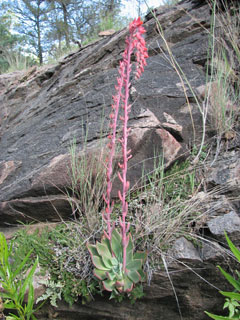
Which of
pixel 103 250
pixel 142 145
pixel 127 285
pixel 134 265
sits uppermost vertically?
pixel 142 145

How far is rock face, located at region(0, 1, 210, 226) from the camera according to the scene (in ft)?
8.54

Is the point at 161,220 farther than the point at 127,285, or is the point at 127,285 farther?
the point at 161,220

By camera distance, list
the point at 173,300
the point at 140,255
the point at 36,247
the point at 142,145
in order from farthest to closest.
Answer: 1. the point at 142,145
2. the point at 36,247
3. the point at 173,300
4. the point at 140,255

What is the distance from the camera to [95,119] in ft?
10.1

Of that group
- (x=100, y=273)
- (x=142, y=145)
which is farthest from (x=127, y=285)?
(x=142, y=145)

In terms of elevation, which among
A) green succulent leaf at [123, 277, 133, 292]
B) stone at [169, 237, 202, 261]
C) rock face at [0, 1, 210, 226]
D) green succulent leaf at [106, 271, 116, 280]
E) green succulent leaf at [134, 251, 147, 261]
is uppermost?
rock face at [0, 1, 210, 226]

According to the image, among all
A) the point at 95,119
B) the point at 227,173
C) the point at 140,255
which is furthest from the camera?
the point at 95,119

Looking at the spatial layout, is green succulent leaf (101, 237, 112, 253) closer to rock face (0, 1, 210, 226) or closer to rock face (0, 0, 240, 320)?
rock face (0, 0, 240, 320)

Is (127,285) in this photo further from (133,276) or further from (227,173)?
(227,173)

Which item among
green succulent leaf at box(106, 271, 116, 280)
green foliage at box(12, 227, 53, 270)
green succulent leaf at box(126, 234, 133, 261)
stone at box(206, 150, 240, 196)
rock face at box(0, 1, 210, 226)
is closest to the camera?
green succulent leaf at box(106, 271, 116, 280)

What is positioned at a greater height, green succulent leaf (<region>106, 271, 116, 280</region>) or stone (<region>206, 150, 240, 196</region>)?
stone (<region>206, 150, 240, 196</region>)

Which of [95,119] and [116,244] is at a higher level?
[95,119]

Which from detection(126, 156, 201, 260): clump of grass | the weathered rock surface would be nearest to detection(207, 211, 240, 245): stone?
detection(126, 156, 201, 260): clump of grass

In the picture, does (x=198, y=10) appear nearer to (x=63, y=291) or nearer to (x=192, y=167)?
(x=192, y=167)
